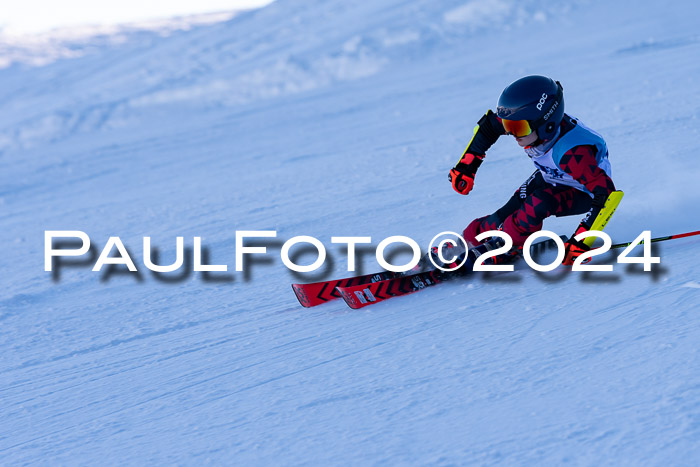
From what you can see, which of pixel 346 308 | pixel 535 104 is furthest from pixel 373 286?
pixel 535 104

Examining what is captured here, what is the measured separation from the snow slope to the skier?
29cm

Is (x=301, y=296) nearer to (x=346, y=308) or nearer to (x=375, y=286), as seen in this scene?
(x=346, y=308)

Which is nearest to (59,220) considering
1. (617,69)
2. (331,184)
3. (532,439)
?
(331,184)

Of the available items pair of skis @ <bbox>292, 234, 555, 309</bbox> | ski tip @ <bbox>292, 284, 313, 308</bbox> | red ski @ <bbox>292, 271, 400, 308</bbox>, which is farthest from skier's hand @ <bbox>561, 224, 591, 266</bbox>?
ski tip @ <bbox>292, 284, 313, 308</bbox>

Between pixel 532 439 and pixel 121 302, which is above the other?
pixel 121 302

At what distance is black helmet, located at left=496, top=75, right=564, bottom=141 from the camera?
3.42 m

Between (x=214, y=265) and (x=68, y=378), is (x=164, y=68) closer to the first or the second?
(x=214, y=265)

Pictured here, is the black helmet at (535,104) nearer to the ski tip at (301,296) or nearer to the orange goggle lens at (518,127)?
the orange goggle lens at (518,127)

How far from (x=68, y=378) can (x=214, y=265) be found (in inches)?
67.3

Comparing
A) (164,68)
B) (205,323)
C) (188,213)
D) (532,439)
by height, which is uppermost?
(164,68)

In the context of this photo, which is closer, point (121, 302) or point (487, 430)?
point (487, 430)

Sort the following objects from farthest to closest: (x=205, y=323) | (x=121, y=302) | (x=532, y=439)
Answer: (x=121, y=302)
(x=205, y=323)
(x=532, y=439)

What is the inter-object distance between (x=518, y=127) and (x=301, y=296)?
148cm

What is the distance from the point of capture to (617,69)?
10.4 metres
